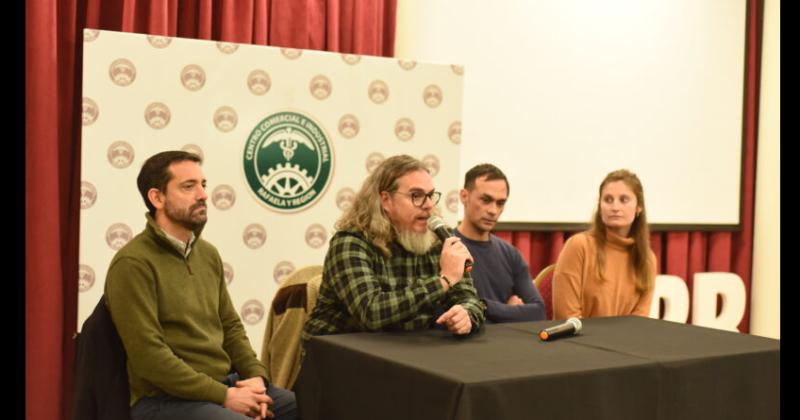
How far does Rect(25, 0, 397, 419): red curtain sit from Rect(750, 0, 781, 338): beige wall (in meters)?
3.43

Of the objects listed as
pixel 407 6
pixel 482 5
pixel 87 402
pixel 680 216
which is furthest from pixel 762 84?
pixel 87 402

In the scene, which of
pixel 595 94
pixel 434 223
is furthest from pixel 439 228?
pixel 595 94

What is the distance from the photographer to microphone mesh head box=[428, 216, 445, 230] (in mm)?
2626

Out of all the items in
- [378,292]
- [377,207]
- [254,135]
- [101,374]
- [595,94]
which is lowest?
[101,374]

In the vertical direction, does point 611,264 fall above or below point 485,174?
below

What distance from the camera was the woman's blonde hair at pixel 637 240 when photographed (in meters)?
3.49

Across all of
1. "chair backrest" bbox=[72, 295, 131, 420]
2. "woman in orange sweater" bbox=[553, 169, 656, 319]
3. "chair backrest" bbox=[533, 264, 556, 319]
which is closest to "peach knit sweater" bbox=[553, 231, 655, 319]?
"woman in orange sweater" bbox=[553, 169, 656, 319]

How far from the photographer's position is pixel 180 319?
2451 millimetres

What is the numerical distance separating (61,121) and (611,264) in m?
2.58

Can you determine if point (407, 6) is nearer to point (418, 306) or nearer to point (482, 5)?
point (482, 5)

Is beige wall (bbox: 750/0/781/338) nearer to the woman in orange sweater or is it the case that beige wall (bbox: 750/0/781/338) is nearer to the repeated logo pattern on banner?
the woman in orange sweater

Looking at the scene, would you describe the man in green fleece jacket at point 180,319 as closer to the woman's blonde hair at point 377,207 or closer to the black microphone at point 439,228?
the woman's blonde hair at point 377,207

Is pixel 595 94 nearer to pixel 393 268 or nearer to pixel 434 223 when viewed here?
pixel 434 223

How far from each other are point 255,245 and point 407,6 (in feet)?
6.24
